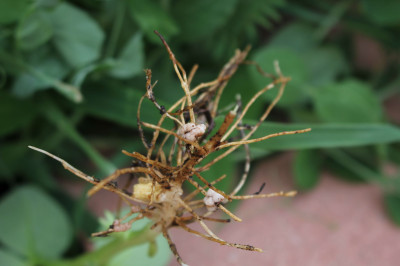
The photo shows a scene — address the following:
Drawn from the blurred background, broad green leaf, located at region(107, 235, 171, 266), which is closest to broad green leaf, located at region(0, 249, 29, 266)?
the blurred background

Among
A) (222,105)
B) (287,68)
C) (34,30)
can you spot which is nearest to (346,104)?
(287,68)

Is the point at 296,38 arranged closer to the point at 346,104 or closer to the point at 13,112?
the point at 346,104

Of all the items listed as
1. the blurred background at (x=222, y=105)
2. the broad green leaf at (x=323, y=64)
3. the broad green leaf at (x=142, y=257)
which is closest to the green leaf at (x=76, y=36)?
the blurred background at (x=222, y=105)

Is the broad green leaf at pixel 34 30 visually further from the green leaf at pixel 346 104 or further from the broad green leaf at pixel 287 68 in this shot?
the green leaf at pixel 346 104

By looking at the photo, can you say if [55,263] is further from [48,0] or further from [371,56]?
[371,56]

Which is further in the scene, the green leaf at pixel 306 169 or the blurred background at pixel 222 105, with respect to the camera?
the green leaf at pixel 306 169

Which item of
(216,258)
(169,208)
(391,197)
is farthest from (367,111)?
(169,208)
